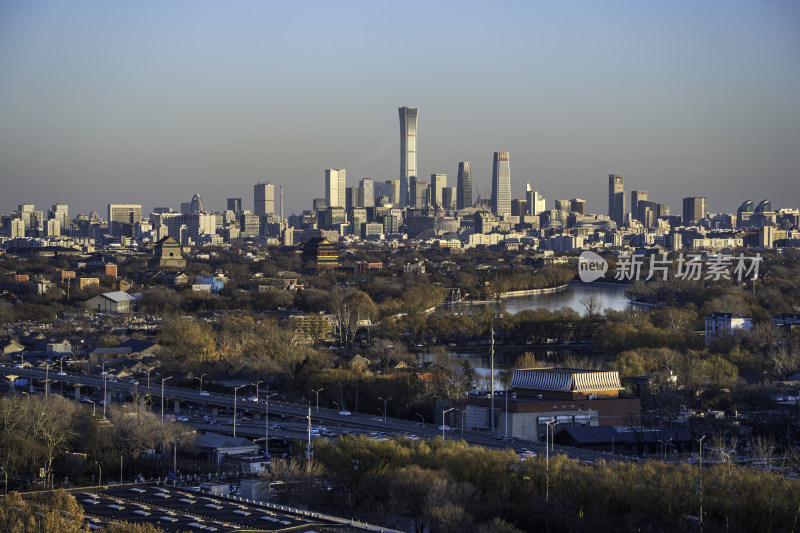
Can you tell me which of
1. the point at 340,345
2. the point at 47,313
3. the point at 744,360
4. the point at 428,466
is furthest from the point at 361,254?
the point at 428,466

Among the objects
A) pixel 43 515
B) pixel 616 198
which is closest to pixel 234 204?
pixel 616 198

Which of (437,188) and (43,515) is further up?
(437,188)

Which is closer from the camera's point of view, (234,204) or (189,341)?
(189,341)

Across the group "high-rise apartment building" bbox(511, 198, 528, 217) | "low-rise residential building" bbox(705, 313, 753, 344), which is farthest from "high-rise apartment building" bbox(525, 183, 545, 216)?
"low-rise residential building" bbox(705, 313, 753, 344)

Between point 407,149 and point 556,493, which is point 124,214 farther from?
point 556,493

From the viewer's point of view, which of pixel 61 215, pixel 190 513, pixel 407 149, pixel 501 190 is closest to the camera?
pixel 190 513

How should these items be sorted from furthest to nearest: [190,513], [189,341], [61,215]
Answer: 1. [61,215]
2. [189,341]
3. [190,513]
